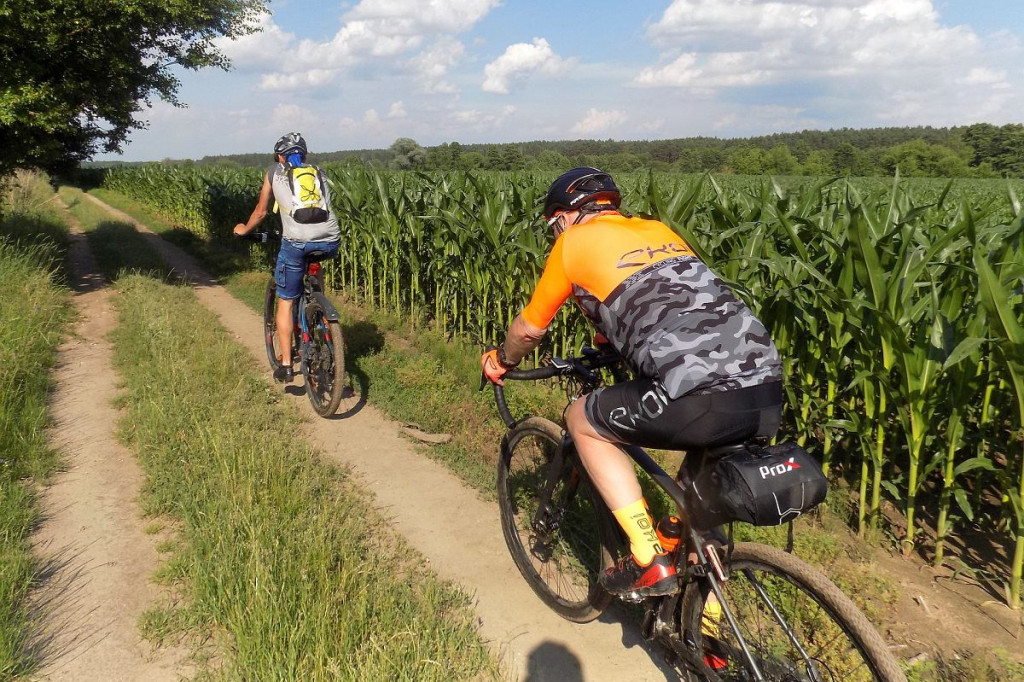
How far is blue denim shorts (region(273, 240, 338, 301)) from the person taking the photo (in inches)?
229

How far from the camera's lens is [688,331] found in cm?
229

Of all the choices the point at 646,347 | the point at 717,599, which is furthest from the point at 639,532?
the point at 646,347

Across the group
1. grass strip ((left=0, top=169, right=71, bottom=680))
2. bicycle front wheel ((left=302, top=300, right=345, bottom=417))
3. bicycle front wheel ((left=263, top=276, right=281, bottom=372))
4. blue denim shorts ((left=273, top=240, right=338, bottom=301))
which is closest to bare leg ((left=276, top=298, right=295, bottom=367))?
blue denim shorts ((left=273, top=240, right=338, bottom=301))

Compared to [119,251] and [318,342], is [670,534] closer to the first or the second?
[318,342]

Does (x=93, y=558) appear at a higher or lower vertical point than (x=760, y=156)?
lower

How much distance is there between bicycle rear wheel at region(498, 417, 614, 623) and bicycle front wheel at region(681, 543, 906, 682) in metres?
0.56

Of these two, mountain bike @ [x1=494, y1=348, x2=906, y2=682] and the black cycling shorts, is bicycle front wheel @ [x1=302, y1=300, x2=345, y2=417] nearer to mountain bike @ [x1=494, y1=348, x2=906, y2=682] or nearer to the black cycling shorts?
mountain bike @ [x1=494, y1=348, x2=906, y2=682]

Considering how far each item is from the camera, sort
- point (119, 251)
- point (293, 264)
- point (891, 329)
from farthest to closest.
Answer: point (119, 251) → point (293, 264) → point (891, 329)

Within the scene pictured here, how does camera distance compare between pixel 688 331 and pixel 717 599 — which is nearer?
pixel 688 331

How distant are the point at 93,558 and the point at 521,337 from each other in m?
2.80

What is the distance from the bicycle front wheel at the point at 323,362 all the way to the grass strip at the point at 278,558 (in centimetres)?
39

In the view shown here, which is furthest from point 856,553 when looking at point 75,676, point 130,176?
point 130,176

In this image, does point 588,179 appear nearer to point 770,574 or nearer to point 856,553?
point 770,574

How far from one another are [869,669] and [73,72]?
11771 millimetres
